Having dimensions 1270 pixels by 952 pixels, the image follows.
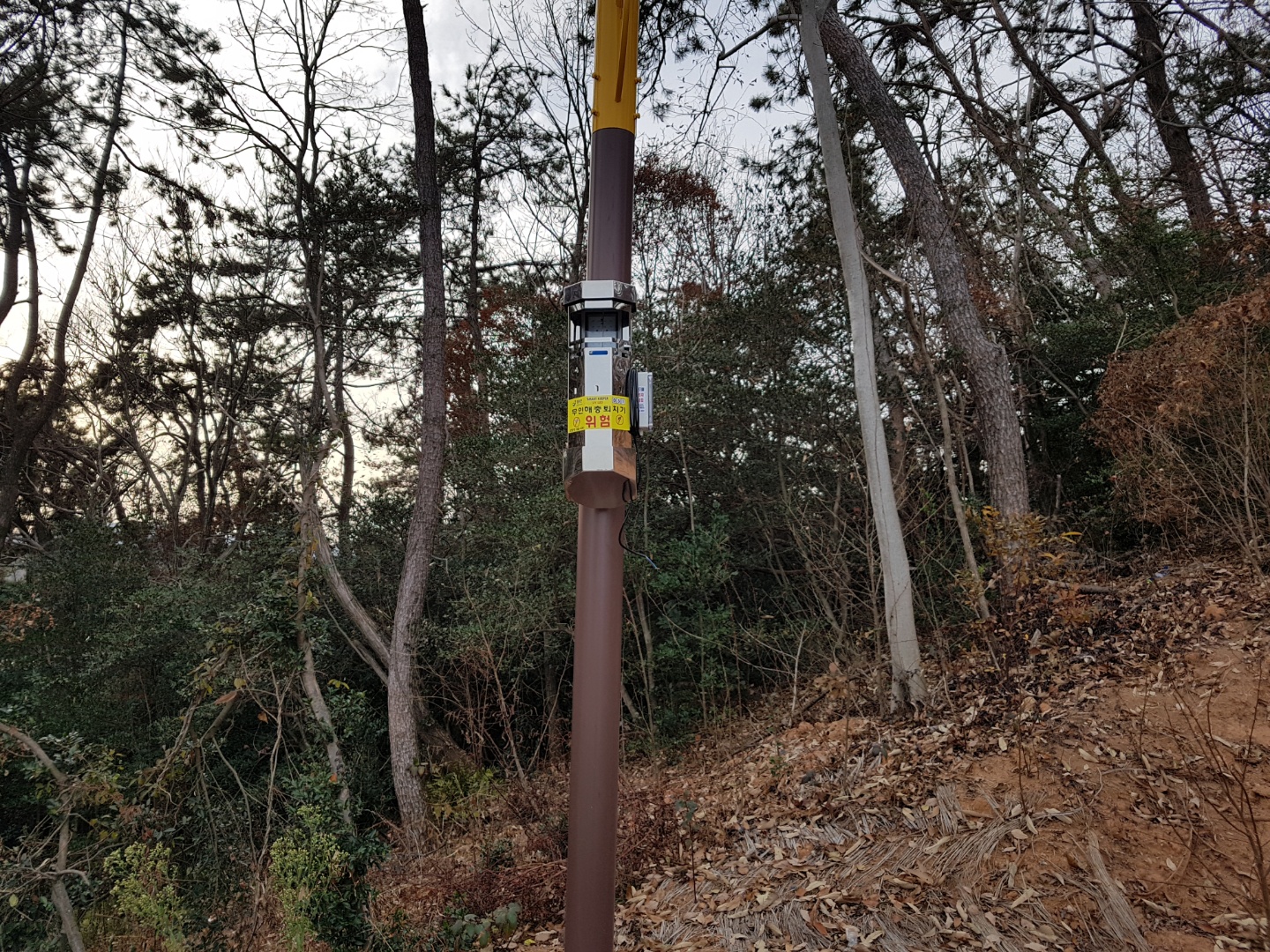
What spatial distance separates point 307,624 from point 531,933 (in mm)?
3695

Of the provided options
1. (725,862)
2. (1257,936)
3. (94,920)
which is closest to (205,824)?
(94,920)

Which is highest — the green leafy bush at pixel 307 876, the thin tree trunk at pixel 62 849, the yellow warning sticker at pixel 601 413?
the yellow warning sticker at pixel 601 413

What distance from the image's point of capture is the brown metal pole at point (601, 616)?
2.41m

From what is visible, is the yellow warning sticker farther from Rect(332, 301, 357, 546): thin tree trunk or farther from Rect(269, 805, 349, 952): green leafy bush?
Rect(332, 301, 357, 546): thin tree trunk

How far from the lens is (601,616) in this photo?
2.50 metres

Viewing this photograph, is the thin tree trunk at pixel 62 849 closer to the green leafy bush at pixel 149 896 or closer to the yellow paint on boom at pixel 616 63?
the green leafy bush at pixel 149 896

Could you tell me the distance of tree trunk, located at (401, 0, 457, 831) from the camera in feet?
25.9

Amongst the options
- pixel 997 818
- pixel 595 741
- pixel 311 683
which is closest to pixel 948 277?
pixel 997 818

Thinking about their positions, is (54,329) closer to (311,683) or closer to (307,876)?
(311,683)

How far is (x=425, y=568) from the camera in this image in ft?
27.1

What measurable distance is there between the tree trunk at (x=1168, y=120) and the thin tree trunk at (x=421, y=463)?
26.9 feet

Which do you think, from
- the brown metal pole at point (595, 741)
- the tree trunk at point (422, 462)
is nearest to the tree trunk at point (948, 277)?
the tree trunk at point (422, 462)

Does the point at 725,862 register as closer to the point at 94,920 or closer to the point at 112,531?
the point at 94,920

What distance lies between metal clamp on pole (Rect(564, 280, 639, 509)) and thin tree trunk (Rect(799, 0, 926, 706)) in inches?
134
